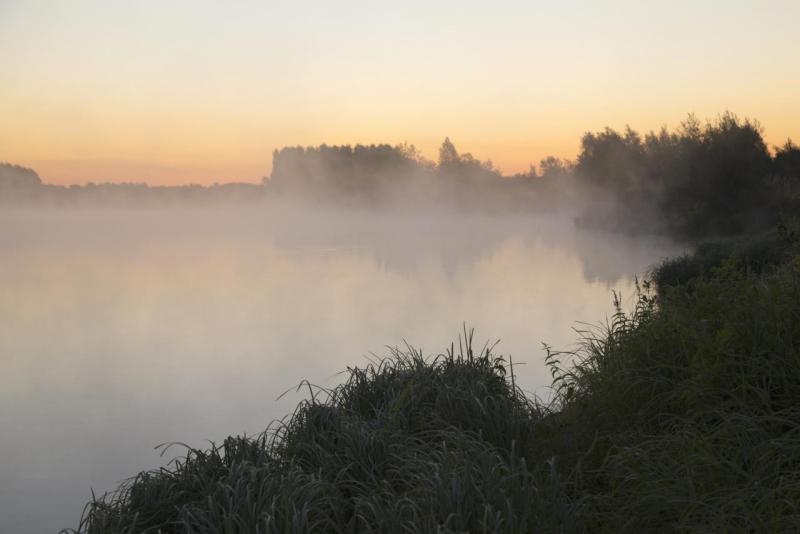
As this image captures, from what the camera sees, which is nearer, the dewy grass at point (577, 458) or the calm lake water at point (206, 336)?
the dewy grass at point (577, 458)

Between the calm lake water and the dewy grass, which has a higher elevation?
the dewy grass

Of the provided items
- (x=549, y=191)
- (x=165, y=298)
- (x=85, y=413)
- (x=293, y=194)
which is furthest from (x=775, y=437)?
(x=293, y=194)

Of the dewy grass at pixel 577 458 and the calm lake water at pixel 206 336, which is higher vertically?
the dewy grass at pixel 577 458

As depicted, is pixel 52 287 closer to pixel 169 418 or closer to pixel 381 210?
pixel 169 418

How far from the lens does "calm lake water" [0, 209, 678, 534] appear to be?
10.4 meters

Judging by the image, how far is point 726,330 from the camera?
521 centimetres

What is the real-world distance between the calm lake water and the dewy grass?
363 cm

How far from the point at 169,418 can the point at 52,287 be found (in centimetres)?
2484

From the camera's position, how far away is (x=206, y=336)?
19.4m

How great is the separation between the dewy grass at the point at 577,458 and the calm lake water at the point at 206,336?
3626 millimetres

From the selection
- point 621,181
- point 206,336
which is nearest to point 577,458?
point 206,336

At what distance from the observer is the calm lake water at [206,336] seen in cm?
1044

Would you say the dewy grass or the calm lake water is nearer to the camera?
the dewy grass

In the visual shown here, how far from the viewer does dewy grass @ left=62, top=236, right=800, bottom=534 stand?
14.1 ft
